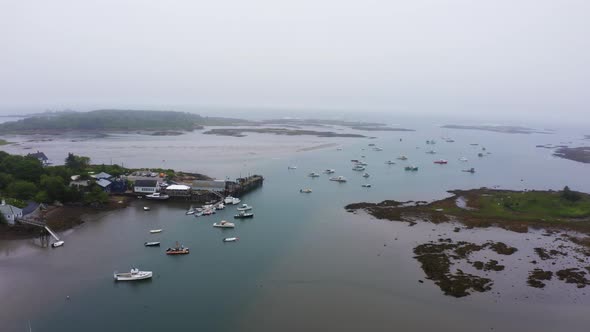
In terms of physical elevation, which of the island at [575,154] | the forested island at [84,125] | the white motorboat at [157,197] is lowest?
the white motorboat at [157,197]

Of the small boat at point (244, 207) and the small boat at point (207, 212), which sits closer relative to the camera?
the small boat at point (207, 212)

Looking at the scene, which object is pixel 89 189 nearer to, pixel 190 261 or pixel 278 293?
pixel 190 261

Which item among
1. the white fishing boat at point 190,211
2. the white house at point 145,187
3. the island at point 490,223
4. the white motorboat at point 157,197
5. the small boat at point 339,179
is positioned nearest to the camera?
the island at point 490,223

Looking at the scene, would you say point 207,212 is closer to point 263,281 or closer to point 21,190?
point 263,281

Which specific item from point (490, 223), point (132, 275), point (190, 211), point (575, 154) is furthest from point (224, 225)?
point (575, 154)

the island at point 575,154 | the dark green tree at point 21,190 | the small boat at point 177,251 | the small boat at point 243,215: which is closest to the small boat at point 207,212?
the small boat at point 243,215

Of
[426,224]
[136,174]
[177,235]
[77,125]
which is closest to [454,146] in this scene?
[426,224]

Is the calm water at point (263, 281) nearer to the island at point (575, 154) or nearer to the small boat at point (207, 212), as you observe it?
the small boat at point (207, 212)

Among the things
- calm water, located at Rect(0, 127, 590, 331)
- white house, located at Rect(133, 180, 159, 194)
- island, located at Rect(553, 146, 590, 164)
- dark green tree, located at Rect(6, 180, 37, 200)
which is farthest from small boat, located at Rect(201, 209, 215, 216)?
island, located at Rect(553, 146, 590, 164)
